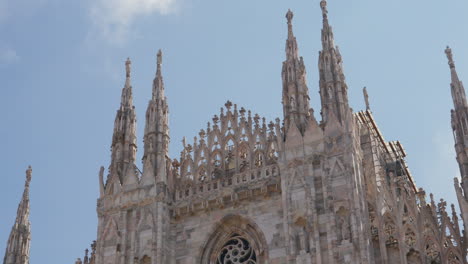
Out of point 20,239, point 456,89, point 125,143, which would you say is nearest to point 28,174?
point 20,239

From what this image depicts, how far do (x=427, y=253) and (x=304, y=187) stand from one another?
365 centimetres

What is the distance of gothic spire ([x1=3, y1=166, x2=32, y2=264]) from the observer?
25875mm

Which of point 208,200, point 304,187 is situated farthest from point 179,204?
point 304,187

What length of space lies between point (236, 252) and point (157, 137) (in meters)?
4.94

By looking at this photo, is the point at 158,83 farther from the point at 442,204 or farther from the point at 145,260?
the point at 442,204

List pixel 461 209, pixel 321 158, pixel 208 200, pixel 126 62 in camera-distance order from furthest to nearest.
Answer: pixel 126 62 < pixel 208 200 < pixel 321 158 < pixel 461 209

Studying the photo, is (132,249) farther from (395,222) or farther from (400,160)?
(400,160)

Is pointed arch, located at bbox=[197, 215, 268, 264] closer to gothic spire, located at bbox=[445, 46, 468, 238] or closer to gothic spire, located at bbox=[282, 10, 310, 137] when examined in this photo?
gothic spire, located at bbox=[282, 10, 310, 137]

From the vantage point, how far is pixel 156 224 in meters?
A: 23.2

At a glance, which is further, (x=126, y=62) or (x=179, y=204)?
(x=126, y=62)

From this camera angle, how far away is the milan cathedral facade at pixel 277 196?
2062 centimetres

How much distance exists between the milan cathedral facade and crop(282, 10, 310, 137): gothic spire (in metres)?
0.04

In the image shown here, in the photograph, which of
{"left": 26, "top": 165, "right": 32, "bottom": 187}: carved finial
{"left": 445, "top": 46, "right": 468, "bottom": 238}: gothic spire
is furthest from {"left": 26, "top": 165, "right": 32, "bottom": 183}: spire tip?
{"left": 445, "top": 46, "right": 468, "bottom": 238}: gothic spire

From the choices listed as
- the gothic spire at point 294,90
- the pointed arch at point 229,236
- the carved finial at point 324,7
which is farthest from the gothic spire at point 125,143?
the carved finial at point 324,7
